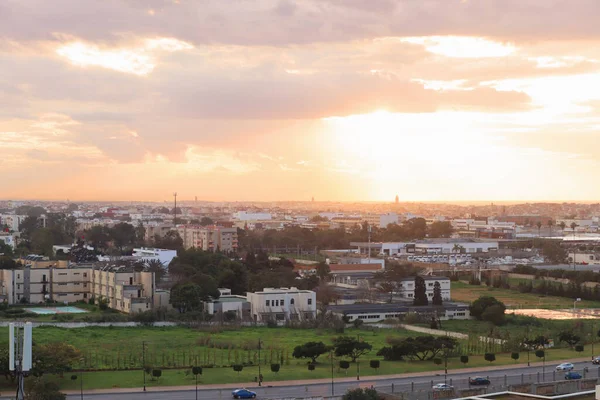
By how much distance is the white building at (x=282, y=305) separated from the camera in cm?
3092

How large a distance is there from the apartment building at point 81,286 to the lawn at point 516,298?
13.6 metres

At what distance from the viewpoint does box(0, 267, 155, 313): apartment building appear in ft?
108

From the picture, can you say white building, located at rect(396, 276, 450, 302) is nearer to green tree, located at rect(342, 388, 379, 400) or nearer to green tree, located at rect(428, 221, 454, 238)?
green tree, located at rect(342, 388, 379, 400)

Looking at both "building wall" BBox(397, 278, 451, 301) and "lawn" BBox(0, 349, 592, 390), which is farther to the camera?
"building wall" BBox(397, 278, 451, 301)

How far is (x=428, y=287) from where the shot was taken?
37.6 m

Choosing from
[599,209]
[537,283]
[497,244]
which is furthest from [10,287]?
[599,209]

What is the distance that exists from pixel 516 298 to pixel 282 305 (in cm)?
1350

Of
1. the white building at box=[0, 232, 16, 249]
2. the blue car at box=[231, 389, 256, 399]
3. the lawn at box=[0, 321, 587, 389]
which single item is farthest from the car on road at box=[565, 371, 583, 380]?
the white building at box=[0, 232, 16, 249]

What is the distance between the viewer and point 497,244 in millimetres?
73688

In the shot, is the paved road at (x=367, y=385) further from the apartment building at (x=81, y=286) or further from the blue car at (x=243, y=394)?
the apartment building at (x=81, y=286)

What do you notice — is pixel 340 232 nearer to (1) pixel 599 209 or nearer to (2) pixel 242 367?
(2) pixel 242 367

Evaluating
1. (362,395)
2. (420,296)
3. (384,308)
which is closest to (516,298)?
(420,296)

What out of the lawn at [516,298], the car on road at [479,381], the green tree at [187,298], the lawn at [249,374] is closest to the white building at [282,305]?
the green tree at [187,298]

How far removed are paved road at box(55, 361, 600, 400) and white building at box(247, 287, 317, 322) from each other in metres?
10.3
